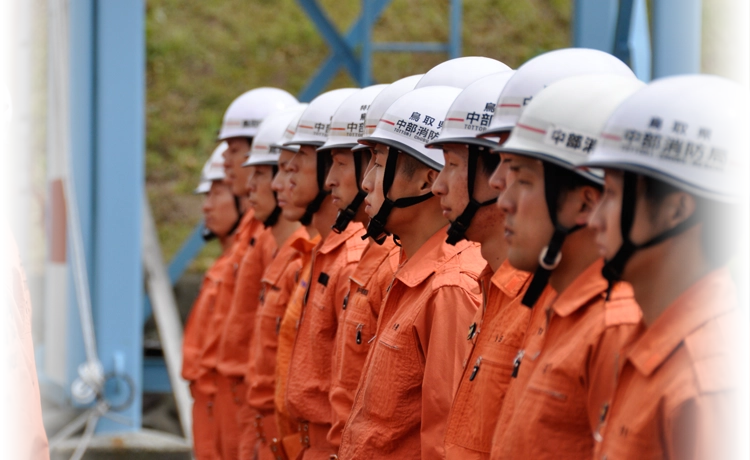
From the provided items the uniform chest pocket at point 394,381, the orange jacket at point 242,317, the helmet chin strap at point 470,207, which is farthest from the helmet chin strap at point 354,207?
the orange jacket at point 242,317

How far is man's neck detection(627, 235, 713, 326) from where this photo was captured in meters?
2.15

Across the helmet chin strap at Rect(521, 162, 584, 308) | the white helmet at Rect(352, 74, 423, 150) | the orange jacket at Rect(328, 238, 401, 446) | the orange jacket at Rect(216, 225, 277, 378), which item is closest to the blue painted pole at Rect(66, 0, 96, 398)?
the orange jacket at Rect(216, 225, 277, 378)

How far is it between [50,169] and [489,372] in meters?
6.32

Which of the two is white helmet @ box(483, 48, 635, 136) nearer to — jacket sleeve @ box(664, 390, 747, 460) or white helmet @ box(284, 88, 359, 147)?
jacket sleeve @ box(664, 390, 747, 460)

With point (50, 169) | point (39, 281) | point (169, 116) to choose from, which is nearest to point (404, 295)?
point (50, 169)

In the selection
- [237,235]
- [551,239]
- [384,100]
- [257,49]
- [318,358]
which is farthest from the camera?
[257,49]

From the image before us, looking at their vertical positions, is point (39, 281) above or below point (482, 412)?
below

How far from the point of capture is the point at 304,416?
438 centimetres

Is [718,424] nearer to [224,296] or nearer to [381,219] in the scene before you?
[381,219]

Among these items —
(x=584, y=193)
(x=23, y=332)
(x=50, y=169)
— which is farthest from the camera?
(x=50, y=169)

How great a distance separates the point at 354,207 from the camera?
450cm

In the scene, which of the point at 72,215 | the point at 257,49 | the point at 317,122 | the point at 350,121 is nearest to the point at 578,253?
the point at 350,121

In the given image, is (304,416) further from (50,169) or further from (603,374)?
(50,169)

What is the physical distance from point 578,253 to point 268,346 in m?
3.06
